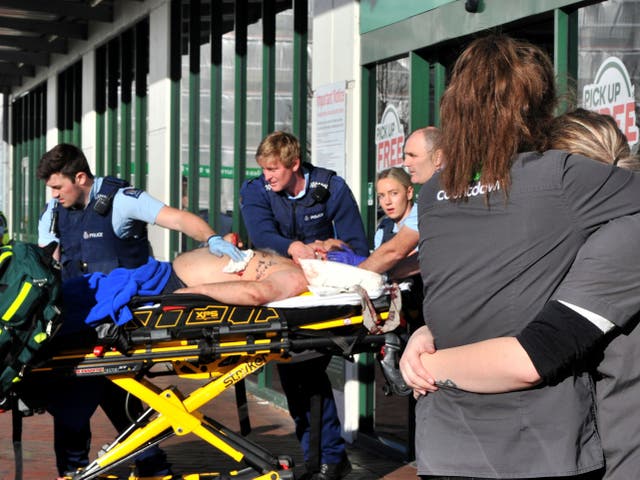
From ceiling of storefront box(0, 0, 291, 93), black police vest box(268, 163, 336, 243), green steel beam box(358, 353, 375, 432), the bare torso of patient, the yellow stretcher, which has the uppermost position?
ceiling of storefront box(0, 0, 291, 93)

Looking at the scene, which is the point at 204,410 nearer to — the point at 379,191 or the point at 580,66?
the point at 379,191

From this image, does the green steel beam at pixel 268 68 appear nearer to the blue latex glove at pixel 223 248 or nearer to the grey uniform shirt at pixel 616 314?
the blue latex glove at pixel 223 248

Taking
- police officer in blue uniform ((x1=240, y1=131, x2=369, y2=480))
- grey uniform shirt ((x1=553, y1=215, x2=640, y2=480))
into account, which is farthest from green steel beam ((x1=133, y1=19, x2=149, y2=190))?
grey uniform shirt ((x1=553, y1=215, x2=640, y2=480))

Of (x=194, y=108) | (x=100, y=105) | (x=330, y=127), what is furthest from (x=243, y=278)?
(x=100, y=105)

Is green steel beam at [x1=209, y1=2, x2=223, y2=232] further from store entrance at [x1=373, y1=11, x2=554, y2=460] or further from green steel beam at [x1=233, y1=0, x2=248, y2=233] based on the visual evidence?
store entrance at [x1=373, y1=11, x2=554, y2=460]

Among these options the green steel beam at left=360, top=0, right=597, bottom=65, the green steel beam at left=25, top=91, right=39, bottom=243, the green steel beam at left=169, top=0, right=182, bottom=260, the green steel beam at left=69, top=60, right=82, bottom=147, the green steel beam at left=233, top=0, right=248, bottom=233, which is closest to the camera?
the green steel beam at left=360, top=0, right=597, bottom=65

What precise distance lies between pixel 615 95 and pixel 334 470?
2.44 meters

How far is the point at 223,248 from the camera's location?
5438 mm

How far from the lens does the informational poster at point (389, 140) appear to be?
279 inches

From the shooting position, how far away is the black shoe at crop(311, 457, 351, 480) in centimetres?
602

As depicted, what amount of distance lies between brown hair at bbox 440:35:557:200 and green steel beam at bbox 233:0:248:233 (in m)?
7.36

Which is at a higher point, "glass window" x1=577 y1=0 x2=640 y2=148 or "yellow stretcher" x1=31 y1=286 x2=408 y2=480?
"glass window" x1=577 y1=0 x2=640 y2=148

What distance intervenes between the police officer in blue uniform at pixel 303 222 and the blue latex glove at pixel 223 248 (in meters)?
0.52

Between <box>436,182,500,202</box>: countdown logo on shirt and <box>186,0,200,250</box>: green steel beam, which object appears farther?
<box>186,0,200,250</box>: green steel beam
